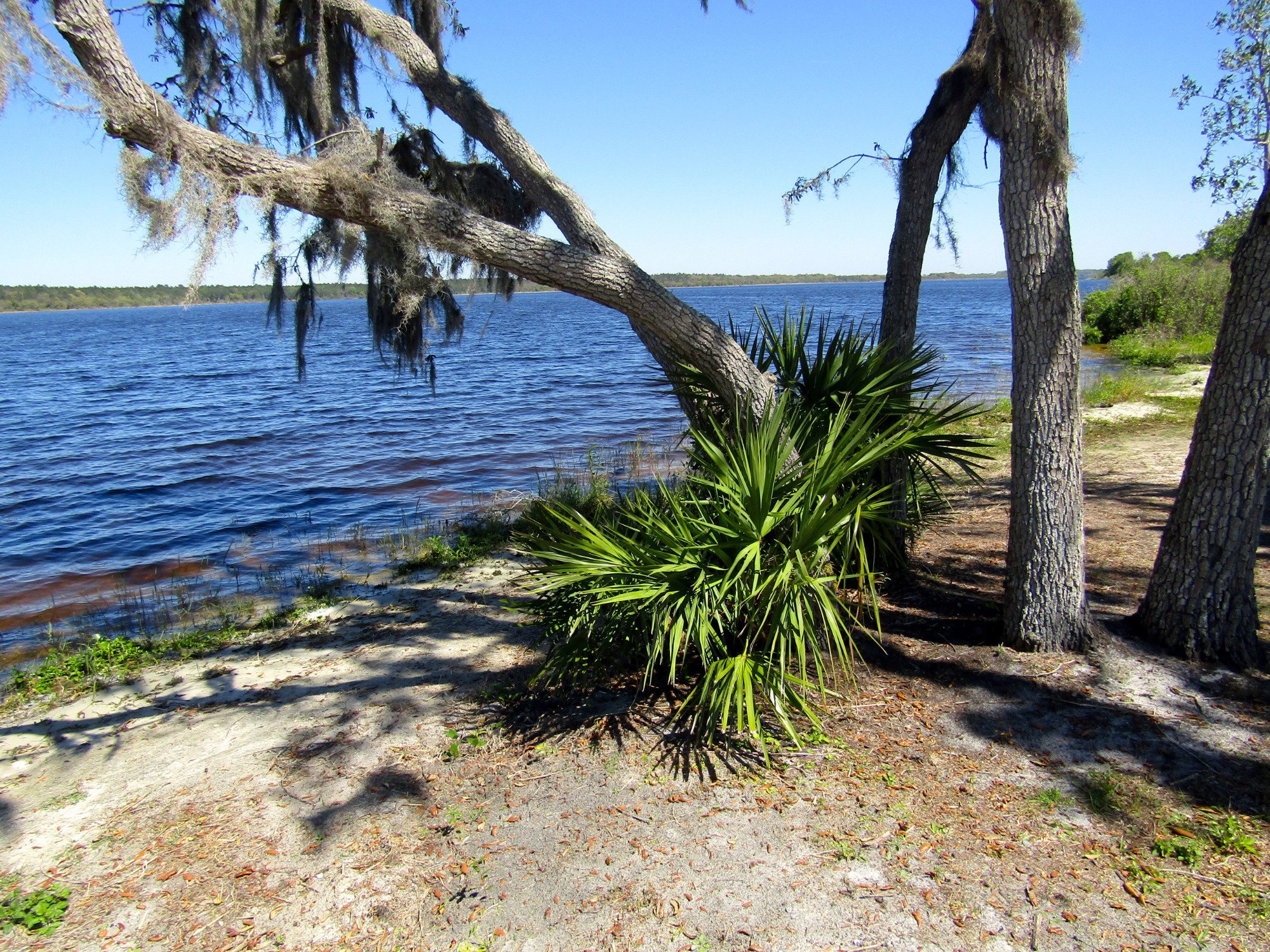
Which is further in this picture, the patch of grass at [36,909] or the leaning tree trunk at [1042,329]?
the leaning tree trunk at [1042,329]

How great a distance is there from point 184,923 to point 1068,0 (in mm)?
6180

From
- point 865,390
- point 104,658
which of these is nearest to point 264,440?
point 104,658

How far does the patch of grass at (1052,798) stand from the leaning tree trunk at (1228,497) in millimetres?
1581

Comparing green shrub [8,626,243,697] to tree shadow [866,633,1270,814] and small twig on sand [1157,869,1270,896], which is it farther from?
small twig on sand [1157,869,1270,896]

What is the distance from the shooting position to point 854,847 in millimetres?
3406

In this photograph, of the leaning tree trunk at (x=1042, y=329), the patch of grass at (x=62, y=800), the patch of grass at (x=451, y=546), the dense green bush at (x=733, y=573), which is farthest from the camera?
the patch of grass at (x=451, y=546)

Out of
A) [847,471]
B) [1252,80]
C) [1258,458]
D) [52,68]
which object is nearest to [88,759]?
[52,68]

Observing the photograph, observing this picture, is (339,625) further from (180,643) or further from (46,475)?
(46,475)

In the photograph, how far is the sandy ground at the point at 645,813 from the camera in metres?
3.07

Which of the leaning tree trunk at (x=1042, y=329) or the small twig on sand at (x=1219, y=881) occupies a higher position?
the leaning tree trunk at (x=1042, y=329)

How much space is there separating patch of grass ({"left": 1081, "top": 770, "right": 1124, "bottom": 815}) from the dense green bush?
122 cm

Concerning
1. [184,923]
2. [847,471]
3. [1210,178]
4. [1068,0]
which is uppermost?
[1210,178]

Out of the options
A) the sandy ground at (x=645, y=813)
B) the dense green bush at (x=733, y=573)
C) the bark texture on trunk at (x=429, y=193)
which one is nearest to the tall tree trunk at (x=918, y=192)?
the dense green bush at (x=733, y=573)

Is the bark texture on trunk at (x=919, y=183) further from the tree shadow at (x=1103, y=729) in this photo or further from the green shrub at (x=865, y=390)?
the tree shadow at (x=1103, y=729)
